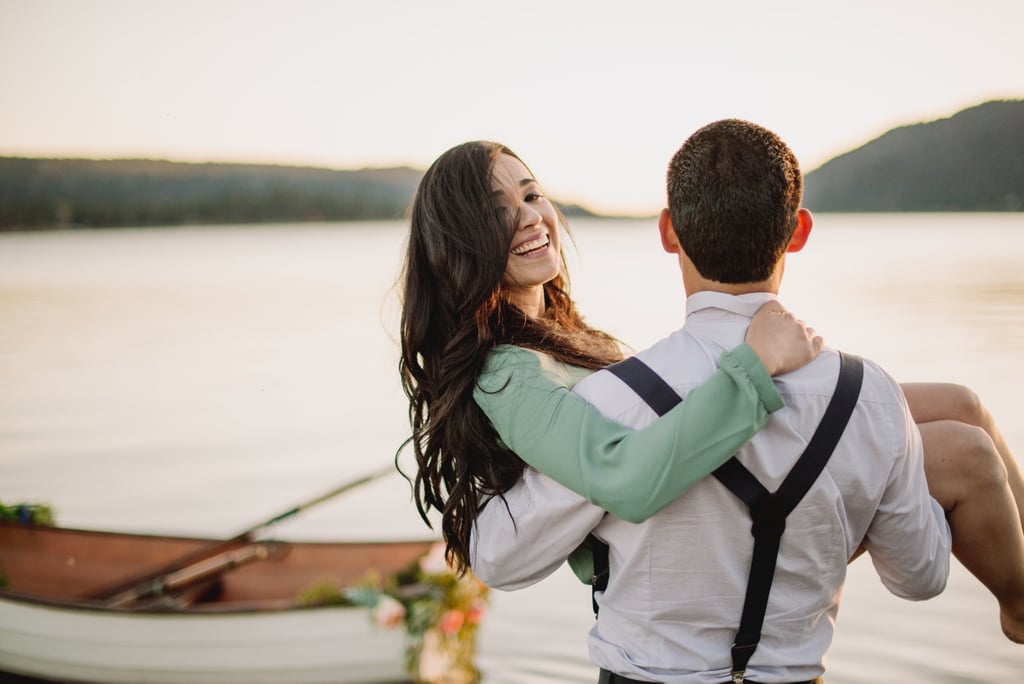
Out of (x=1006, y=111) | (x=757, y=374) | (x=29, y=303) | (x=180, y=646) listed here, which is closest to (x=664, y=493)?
(x=757, y=374)

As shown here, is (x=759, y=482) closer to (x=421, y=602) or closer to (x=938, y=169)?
(x=421, y=602)

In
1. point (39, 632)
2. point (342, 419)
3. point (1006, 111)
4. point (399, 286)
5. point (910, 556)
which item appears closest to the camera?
point (910, 556)

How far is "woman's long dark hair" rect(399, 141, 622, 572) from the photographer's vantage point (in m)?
1.95

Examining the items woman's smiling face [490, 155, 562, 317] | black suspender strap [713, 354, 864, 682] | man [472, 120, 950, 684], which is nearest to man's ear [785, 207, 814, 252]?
man [472, 120, 950, 684]

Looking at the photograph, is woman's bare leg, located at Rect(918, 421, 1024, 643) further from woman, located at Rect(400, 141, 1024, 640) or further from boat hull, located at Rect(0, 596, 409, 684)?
boat hull, located at Rect(0, 596, 409, 684)

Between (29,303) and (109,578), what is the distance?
173 feet

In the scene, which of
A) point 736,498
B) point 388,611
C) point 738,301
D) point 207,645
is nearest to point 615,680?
point 736,498

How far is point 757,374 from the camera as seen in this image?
1354 millimetres

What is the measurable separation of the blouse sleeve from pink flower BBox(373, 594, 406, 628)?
4730 mm

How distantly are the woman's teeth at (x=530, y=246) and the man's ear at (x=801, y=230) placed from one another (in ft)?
2.43

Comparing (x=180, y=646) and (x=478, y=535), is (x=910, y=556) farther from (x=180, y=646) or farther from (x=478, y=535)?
(x=180, y=646)

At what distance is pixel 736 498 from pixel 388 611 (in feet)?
16.2

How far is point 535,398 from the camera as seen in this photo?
1.67 metres

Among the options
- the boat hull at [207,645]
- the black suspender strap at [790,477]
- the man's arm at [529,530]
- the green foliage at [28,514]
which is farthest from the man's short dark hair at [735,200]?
the green foliage at [28,514]
